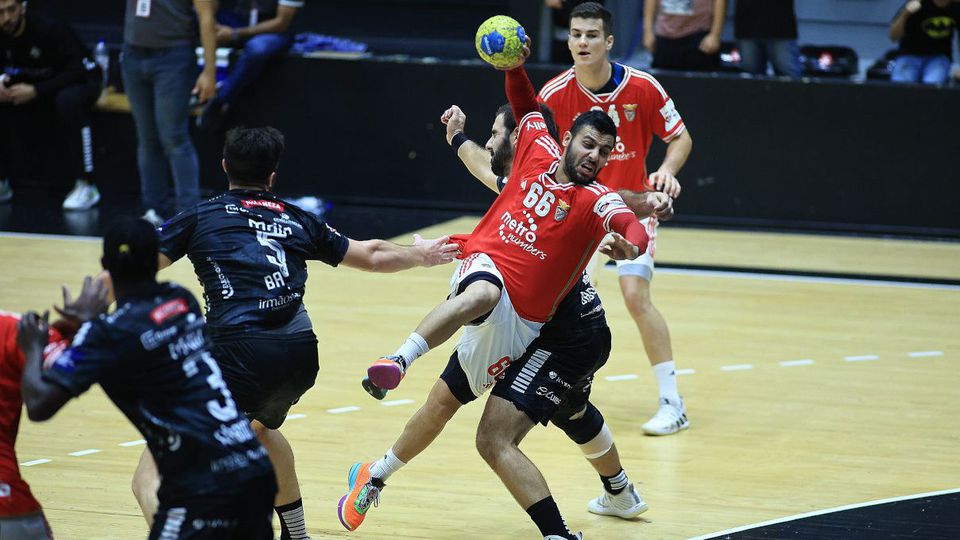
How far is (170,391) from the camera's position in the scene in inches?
145

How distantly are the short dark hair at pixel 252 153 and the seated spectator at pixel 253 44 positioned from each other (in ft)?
26.8

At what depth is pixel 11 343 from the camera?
12.7ft

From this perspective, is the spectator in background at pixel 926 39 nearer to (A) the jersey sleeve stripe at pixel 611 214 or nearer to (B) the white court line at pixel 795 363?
(B) the white court line at pixel 795 363

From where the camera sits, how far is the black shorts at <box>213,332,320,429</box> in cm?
463

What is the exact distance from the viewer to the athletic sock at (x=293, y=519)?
4.99 m

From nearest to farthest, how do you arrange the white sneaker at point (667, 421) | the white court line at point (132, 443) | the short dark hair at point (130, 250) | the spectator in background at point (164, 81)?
the short dark hair at point (130, 250)
the white court line at point (132, 443)
the white sneaker at point (667, 421)
the spectator in background at point (164, 81)

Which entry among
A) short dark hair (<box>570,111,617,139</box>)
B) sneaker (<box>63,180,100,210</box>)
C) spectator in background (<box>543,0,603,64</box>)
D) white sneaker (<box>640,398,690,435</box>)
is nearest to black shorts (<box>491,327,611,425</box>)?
short dark hair (<box>570,111,617,139</box>)

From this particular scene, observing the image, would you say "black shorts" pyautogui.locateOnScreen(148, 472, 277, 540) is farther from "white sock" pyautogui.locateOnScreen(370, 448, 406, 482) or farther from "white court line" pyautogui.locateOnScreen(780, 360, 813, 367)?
"white court line" pyautogui.locateOnScreen(780, 360, 813, 367)

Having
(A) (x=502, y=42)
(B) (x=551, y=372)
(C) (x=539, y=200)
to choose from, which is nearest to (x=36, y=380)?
(B) (x=551, y=372)

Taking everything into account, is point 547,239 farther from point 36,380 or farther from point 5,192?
point 5,192

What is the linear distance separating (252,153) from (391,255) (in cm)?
69

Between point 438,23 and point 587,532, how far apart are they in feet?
34.7

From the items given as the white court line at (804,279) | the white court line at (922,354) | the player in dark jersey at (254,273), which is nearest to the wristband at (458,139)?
the player in dark jersey at (254,273)

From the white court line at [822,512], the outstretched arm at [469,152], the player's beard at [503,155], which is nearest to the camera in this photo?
the white court line at [822,512]
